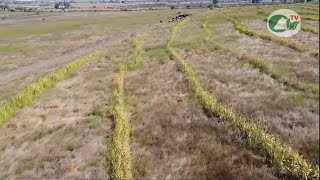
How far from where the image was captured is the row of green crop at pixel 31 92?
100.0ft

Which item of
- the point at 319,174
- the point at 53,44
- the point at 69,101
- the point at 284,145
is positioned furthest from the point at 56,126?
the point at 53,44

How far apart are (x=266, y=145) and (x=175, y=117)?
770 centimetres

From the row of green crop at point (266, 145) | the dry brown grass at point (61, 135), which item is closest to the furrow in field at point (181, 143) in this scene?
the row of green crop at point (266, 145)

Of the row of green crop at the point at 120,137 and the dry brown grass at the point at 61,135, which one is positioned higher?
the row of green crop at the point at 120,137

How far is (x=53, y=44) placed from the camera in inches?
2958

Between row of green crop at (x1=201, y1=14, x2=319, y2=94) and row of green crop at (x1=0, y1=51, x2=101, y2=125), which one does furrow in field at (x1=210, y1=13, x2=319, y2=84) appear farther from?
row of green crop at (x1=0, y1=51, x2=101, y2=125)

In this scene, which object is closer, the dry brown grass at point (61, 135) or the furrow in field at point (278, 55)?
the dry brown grass at point (61, 135)

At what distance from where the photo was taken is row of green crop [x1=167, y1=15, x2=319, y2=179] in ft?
47.5

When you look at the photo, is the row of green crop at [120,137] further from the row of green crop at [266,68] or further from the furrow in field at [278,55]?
the furrow in field at [278,55]

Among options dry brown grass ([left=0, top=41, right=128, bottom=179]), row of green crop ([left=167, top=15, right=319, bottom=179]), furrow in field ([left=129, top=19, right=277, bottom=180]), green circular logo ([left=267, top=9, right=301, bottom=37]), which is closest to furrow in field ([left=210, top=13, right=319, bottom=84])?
green circular logo ([left=267, top=9, right=301, bottom=37])

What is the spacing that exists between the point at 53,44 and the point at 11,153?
180ft

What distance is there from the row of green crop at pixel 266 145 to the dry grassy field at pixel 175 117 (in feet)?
0.17

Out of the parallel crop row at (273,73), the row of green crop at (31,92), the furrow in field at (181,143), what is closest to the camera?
the furrow in field at (181,143)

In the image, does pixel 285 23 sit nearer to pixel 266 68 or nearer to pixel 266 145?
pixel 266 145
